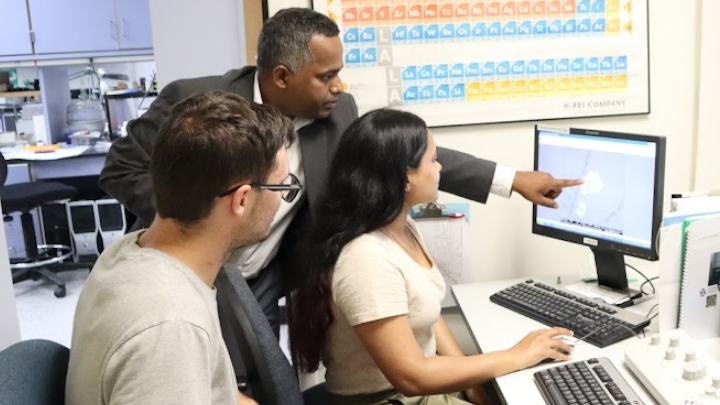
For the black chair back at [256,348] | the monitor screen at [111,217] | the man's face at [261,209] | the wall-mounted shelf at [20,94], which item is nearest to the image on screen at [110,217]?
the monitor screen at [111,217]

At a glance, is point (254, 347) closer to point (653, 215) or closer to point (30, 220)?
point (653, 215)

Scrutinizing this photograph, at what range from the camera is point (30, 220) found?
4.42 m

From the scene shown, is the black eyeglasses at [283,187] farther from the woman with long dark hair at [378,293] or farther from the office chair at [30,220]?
the office chair at [30,220]

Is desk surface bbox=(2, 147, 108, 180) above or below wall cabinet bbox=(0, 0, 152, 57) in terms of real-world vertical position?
below

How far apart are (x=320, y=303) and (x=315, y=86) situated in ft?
1.84

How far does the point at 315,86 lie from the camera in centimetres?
174

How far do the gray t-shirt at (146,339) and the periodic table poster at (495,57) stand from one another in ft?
4.43

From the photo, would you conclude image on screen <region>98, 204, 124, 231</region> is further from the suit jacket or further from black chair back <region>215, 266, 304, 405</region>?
black chair back <region>215, 266, 304, 405</region>

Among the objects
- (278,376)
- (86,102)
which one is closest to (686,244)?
(278,376)

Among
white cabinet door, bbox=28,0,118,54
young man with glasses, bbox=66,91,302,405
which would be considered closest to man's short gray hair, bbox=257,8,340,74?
young man with glasses, bbox=66,91,302,405

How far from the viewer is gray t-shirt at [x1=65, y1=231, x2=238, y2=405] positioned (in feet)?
2.81

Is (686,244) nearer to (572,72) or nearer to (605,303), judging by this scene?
(605,303)

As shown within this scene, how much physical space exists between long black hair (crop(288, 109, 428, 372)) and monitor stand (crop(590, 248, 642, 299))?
26.6 inches

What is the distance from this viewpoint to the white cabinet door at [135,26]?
5109 mm
